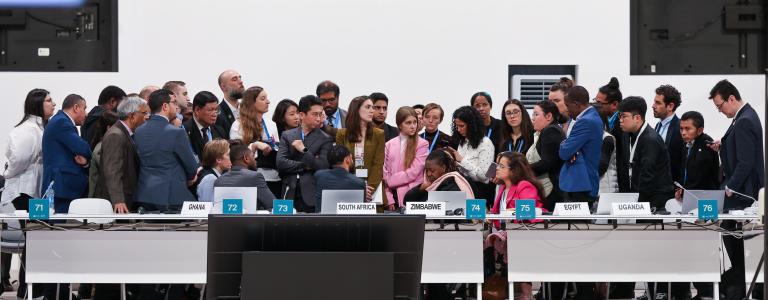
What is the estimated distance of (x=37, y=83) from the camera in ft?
35.3

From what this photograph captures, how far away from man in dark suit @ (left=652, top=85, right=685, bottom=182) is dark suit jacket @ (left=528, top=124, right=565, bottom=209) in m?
0.88

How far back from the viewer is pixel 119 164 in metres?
7.50

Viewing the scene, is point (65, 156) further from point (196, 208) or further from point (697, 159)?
point (697, 159)

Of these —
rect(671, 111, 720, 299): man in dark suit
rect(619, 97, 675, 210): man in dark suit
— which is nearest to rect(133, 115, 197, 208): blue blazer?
rect(619, 97, 675, 210): man in dark suit

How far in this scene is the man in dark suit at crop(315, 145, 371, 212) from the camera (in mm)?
7387

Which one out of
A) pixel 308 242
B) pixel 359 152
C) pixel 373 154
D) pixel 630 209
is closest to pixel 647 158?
pixel 630 209

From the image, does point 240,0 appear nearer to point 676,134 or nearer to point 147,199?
point 147,199

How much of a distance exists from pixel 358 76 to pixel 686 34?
767cm

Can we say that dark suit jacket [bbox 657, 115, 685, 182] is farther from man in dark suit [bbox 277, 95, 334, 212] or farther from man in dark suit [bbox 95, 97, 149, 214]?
man in dark suit [bbox 95, 97, 149, 214]

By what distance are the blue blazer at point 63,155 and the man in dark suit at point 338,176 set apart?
170cm

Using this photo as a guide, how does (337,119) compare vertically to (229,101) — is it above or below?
below

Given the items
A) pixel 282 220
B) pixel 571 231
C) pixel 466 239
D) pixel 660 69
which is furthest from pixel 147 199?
pixel 660 69

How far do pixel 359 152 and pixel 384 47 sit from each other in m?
3.01

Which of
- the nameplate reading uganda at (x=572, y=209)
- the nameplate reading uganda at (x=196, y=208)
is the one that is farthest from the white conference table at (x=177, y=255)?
the nameplate reading uganda at (x=196, y=208)
